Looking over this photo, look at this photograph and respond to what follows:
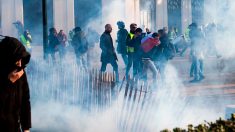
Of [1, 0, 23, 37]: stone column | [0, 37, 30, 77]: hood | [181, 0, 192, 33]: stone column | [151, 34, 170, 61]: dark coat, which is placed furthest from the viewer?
[181, 0, 192, 33]: stone column

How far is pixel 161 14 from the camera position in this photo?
1467 inches

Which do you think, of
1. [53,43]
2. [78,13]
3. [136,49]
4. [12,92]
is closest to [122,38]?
[136,49]

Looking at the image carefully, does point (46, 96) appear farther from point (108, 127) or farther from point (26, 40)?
point (26, 40)

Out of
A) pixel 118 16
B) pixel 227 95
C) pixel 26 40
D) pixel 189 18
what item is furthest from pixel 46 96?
pixel 189 18

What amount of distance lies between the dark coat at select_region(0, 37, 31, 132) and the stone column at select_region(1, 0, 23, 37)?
23.0 m

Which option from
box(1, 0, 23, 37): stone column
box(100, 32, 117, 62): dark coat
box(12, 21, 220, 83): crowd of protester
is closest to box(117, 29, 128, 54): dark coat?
box(12, 21, 220, 83): crowd of protester

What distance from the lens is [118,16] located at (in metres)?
30.5

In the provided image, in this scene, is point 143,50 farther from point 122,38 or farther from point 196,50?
point 122,38

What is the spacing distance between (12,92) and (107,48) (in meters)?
9.94

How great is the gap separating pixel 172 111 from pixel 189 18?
110 feet

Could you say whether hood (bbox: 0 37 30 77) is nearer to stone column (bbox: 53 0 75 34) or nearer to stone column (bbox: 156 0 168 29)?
stone column (bbox: 53 0 75 34)

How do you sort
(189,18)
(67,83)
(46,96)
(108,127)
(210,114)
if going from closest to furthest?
(108,127) → (210,114) → (67,83) → (46,96) → (189,18)

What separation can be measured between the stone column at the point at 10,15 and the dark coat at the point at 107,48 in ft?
44.9

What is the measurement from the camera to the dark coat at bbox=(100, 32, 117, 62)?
14398 mm
